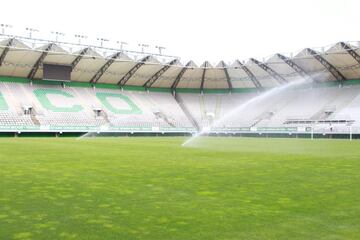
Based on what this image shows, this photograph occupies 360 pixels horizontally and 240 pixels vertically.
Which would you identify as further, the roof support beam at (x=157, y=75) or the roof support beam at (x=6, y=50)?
the roof support beam at (x=157, y=75)

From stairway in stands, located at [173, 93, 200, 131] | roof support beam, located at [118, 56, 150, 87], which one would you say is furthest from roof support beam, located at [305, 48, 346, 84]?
roof support beam, located at [118, 56, 150, 87]

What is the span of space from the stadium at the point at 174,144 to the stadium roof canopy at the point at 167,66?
0.58 ft

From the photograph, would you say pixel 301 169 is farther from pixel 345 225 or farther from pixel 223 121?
pixel 223 121

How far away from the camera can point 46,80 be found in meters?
58.8

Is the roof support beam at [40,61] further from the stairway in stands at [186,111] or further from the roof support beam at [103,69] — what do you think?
the stairway in stands at [186,111]

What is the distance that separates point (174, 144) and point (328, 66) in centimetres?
3320

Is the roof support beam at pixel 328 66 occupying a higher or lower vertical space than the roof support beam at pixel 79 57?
lower

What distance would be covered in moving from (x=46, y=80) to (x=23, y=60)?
20.9ft

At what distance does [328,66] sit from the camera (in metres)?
55.0

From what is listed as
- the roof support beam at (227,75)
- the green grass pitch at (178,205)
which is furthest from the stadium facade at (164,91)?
the green grass pitch at (178,205)

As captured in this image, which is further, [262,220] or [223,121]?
[223,121]

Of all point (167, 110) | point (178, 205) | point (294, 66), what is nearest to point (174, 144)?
point (178, 205)

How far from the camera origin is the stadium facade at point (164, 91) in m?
50.8

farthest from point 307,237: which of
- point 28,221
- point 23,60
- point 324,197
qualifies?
point 23,60
